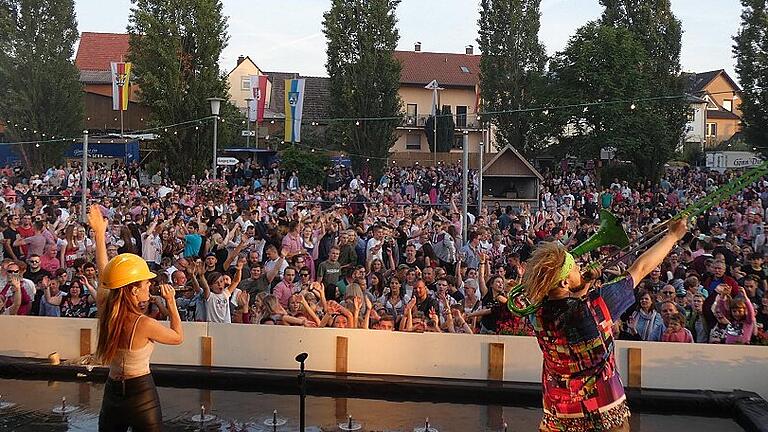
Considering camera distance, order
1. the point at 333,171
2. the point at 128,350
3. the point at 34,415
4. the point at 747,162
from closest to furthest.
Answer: the point at 128,350 → the point at 34,415 → the point at 747,162 → the point at 333,171

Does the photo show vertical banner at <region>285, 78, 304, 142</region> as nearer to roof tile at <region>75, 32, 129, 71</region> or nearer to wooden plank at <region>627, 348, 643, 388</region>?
wooden plank at <region>627, 348, 643, 388</region>

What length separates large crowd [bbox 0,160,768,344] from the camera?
998cm

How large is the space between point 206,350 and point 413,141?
4781 cm

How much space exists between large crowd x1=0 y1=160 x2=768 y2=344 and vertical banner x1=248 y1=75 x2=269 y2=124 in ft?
37.5

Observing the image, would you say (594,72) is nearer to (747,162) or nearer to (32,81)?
(747,162)

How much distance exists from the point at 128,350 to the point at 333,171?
30.1m


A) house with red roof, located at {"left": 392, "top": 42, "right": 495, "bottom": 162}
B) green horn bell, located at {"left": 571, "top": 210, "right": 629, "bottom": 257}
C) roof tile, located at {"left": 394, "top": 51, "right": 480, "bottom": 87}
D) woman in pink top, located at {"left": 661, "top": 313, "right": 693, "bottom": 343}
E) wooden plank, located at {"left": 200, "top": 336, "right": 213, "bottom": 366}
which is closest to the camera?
green horn bell, located at {"left": 571, "top": 210, "right": 629, "bottom": 257}

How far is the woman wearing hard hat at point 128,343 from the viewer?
14.9 ft

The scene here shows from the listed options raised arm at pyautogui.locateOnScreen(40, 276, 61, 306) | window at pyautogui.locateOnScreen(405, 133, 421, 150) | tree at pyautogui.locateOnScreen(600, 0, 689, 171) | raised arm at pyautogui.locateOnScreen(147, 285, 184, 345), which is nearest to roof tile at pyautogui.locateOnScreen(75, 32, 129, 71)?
window at pyautogui.locateOnScreen(405, 133, 421, 150)

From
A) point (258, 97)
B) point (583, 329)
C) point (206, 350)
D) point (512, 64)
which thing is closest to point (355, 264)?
point (206, 350)

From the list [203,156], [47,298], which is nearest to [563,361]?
[47,298]

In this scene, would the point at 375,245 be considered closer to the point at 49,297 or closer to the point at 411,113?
the point at 49,297

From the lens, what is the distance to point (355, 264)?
1288 centimetres

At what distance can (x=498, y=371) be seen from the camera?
9898 millimetres
